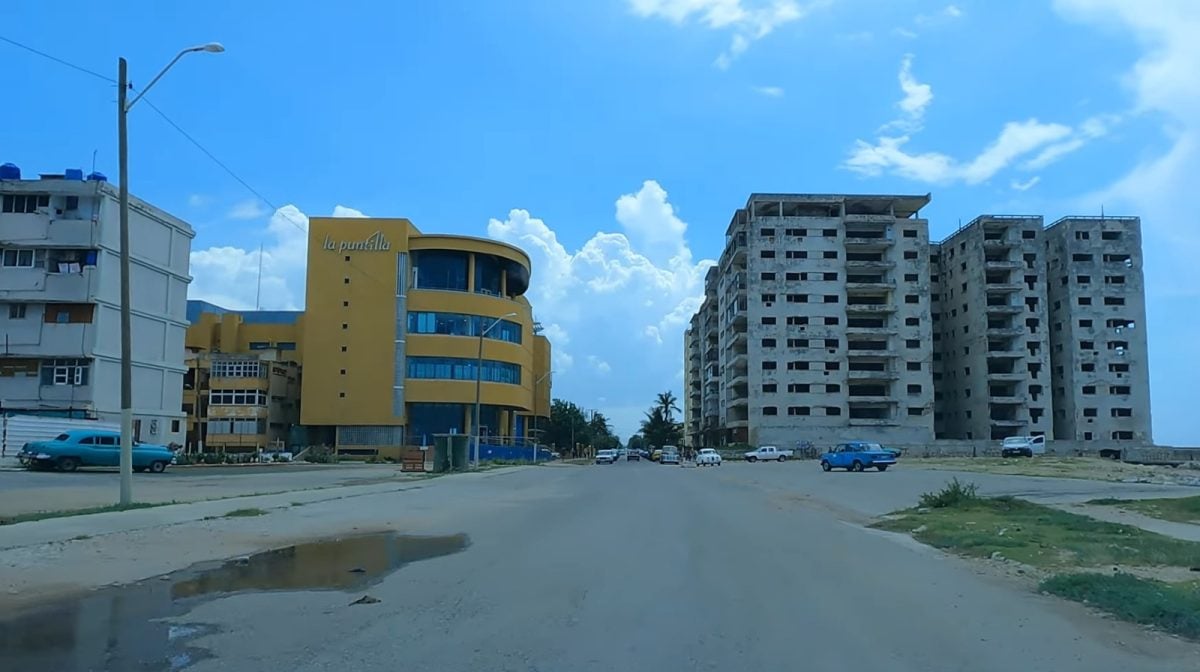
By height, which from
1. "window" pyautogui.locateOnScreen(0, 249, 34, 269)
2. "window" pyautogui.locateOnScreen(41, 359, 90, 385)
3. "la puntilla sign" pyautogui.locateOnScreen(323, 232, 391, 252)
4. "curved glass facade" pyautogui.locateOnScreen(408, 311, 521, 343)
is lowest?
"window" pyautogui.locateOnScreen(41, 359, 90, 385)

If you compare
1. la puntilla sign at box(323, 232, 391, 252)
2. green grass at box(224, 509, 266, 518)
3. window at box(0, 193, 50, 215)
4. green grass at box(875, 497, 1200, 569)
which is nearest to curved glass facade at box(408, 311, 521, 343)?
la puntilla sign at box(323, 232, 391, 252)

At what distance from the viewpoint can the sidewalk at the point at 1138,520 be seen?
16156 millimetres

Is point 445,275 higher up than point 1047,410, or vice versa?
point 445,275

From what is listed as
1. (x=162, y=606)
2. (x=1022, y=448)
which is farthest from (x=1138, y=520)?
(x=1022, y=448)

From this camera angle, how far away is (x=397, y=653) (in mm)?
6914

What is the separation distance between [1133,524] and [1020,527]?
2891mm

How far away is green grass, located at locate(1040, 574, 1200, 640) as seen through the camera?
26.4ft

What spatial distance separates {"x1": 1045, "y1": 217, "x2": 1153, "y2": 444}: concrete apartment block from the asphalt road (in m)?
103

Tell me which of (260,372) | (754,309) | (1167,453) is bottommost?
(1167,453)

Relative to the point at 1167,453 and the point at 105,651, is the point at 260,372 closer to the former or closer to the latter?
the point at 105,651

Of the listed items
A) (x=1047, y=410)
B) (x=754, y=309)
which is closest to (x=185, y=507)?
(x=754, y=309)

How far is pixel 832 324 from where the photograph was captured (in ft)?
339

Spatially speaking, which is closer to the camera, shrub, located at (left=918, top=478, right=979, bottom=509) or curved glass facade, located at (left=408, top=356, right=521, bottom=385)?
shrub, located at (left=918, top=478, right=979, bottom=509)

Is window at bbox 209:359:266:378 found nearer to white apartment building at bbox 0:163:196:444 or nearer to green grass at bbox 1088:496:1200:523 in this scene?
white apartment building at bbox 0:163:196:444
